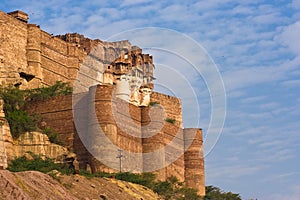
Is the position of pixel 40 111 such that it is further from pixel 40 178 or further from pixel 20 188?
pixel 20 188

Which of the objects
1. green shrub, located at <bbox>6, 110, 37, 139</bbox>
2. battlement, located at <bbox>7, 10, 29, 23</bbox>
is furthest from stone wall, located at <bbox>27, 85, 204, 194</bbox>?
battlement, located at <bbox>7, 10, 29, 23</bbox>

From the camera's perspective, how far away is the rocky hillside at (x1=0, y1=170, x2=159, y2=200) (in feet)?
107

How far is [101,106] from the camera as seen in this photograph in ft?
152

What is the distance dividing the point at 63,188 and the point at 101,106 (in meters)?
9.74

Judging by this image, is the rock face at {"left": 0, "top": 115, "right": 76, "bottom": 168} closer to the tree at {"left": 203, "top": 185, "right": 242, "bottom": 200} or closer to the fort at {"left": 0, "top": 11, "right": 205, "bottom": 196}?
the fort at {"left": 0, "top": 11, "right": 205, "bottom": 196}

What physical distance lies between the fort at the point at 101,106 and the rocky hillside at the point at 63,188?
2657 millimetres

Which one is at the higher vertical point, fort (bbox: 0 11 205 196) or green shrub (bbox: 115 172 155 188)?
fort (bbox: 0 11 205 196)

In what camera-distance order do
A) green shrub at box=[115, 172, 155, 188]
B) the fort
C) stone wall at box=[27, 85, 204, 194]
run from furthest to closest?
the fort → stone wall at box=[27, 85, 204, 194] → green shrub at box=[115, 172, 155, 188]

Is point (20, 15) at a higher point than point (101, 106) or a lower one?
higher

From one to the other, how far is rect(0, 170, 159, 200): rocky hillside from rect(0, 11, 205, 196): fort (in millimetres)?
2657

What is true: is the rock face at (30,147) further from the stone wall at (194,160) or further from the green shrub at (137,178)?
→ the stone wall at (194,160)

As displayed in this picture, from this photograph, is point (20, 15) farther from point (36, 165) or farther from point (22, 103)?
point (36, 165)

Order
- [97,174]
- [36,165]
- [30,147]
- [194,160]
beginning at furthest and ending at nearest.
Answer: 1. [194,160]
2. [30,147]
3. [97,174]
4. [36,165]

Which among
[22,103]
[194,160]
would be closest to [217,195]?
[194,160]
